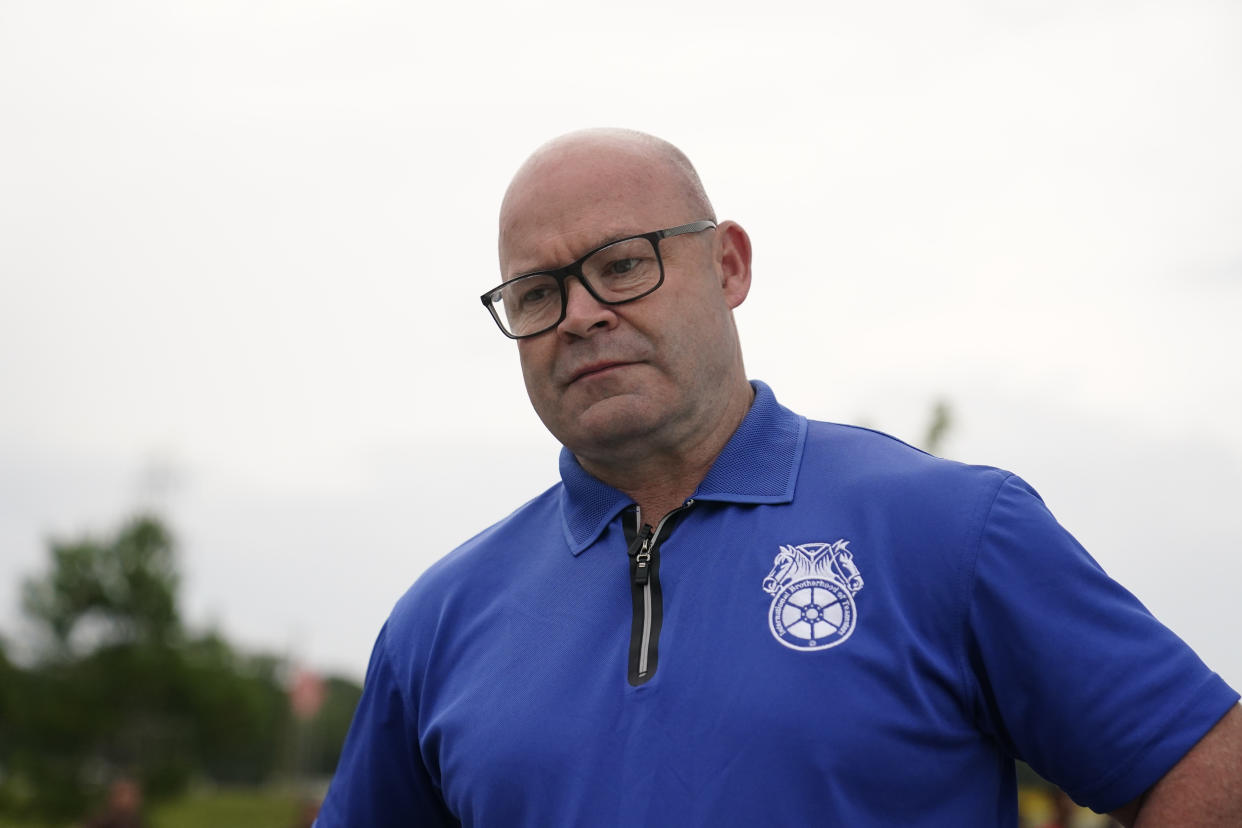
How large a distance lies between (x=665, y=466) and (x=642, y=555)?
0.75ft

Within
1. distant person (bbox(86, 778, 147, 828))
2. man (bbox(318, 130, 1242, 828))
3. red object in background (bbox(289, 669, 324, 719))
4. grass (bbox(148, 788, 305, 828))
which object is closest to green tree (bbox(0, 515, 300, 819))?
grass (bbox(148, 788, 305, 828))

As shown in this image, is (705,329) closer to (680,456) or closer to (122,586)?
(680,456)

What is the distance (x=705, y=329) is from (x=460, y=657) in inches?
32.7

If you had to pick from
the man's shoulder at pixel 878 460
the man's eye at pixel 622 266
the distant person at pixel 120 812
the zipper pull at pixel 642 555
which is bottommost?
the distant person at pixel 120 812

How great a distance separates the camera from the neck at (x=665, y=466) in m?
2.58

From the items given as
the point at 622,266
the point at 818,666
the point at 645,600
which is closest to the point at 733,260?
the point at 622,266

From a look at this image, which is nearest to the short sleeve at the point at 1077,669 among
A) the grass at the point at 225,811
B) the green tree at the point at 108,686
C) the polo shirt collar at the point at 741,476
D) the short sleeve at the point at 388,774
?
the polo shirt collar at the point at 741,476

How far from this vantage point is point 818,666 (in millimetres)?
2145

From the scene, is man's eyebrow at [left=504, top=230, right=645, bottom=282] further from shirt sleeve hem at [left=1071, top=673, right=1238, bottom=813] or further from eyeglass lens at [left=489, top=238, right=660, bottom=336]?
shirt sleeve hem at [left=1071, top=673, right=1238, bottom=813]

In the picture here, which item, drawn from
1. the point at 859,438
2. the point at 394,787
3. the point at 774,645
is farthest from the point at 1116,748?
the point at 394,787

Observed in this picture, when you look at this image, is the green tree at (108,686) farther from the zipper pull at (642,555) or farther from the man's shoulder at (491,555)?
the zipper pull at (642,555)

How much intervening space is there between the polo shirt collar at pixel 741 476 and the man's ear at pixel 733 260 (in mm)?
210

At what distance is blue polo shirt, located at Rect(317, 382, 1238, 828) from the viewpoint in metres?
2.05

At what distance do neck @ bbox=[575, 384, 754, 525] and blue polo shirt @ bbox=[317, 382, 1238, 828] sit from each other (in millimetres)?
49
